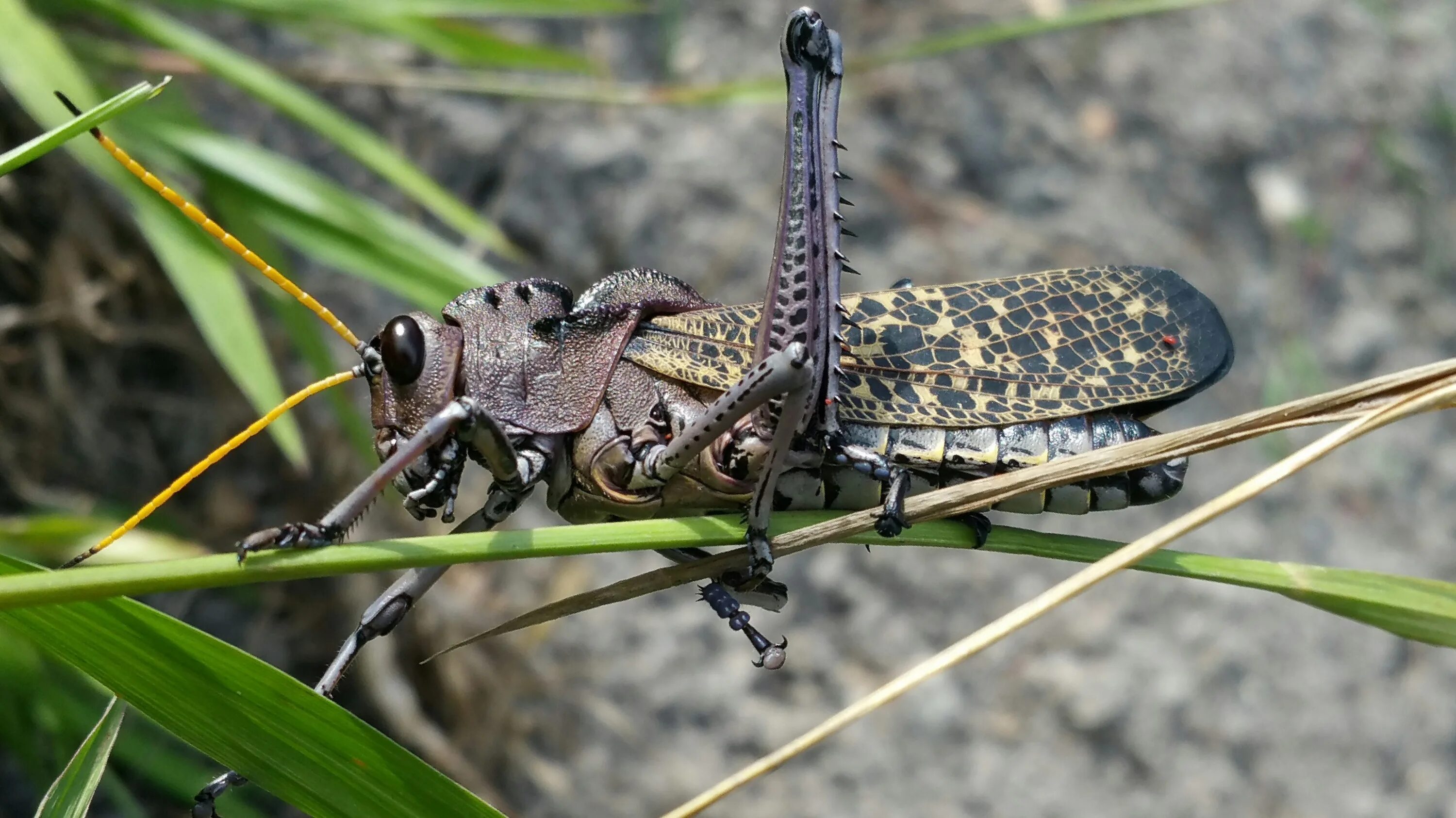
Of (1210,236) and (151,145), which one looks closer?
(151,145)

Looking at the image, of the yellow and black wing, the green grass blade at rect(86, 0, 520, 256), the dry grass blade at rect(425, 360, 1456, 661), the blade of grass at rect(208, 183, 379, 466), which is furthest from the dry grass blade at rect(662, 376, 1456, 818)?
the green grass blade at rect(86, 0, 520, 256)

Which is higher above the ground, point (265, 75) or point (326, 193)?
point (265, 75)

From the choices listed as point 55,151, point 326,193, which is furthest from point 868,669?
point 55,151

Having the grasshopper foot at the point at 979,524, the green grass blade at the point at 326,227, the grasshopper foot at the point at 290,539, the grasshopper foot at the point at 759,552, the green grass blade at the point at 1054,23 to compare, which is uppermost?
the green grass blade at the point at 1054,23

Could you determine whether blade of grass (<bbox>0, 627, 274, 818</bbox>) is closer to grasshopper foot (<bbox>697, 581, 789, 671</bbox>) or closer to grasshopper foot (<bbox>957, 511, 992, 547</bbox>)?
grasshopper foot (<bbox>697, 581, 789, 671</bbox>)

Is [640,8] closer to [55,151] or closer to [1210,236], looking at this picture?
[55,151]

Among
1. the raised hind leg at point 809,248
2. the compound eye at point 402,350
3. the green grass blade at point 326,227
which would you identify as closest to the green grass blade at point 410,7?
the green grass blade at point 326,227

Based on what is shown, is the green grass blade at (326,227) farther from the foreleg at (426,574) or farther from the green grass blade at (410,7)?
the foreleg at (426,574)
